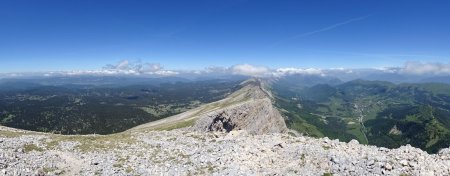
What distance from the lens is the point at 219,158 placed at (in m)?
38.9

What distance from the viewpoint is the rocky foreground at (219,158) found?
33469mm

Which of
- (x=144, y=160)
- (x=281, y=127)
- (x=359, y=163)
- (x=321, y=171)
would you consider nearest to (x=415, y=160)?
(x=359, y=163)

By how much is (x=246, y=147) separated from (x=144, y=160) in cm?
1219

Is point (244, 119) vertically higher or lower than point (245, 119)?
higher

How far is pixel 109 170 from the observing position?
125 feet

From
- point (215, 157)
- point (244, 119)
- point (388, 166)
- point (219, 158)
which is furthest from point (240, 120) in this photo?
point (388, 166)

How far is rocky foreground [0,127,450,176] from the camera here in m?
33.5

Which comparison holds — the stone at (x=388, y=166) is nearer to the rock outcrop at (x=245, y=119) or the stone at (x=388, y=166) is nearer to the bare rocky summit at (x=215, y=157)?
the bare rocky summit at (x=215, y=157)

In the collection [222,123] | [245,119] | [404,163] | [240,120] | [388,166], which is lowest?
[245,119]

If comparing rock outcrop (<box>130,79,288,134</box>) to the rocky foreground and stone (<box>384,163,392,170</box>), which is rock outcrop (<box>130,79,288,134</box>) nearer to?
the rocky foreground

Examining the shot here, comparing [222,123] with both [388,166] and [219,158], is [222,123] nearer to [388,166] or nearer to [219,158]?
[219,158]

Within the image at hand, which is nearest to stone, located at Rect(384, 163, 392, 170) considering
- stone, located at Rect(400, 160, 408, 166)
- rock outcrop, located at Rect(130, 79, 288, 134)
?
stone, located at Rect(400, 160, 408, 166)

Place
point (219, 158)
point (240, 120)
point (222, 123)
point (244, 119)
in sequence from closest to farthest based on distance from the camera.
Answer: point (219, 158), point (222, 123), point (240, 120), point (244, 119)

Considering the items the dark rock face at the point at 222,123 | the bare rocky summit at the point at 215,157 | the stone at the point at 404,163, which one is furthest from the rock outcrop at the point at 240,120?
the stone at the point at 404,163
